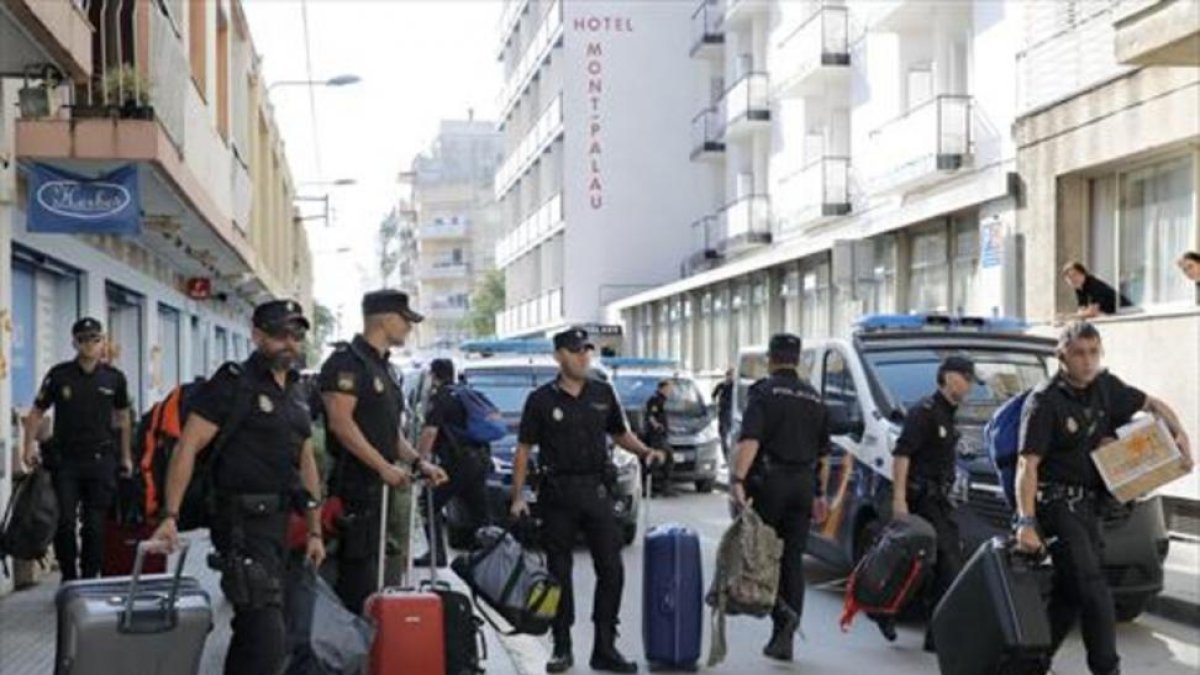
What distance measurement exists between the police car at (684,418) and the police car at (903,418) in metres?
9.12

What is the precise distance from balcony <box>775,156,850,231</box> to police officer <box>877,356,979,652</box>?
61.1 ft

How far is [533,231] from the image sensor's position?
56688 mm

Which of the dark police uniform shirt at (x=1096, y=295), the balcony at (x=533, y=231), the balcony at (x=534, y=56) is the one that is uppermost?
the balcony at (x=534, y=56)

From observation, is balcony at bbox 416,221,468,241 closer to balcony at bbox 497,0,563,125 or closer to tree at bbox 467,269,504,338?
tree at bbox 467,269,504,338

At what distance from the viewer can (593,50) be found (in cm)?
4881

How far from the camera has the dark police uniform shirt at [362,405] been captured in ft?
24.0

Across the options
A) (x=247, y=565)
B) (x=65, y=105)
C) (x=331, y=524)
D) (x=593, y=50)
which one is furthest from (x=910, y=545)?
(x=593, y=50)

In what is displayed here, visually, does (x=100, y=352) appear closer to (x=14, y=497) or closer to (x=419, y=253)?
(x=14, y=497)

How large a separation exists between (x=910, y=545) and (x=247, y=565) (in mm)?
4033

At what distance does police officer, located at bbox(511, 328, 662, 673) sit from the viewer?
8.35 m

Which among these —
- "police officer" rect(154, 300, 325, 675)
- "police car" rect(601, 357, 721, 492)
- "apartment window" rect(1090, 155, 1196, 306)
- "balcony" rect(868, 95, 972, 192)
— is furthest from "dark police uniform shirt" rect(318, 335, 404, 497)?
"balcony" rect(868, 95, 972, 192)

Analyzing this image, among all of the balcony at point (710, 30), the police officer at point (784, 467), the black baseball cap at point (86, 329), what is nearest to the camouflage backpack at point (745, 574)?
the police officer at point (784, 467)

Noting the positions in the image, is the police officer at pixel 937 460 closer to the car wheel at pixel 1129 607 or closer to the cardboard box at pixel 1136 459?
the car wheel at pixel 1129 607

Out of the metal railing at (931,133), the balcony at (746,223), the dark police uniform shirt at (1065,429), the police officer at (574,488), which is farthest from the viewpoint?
the balcony at (746,223)
